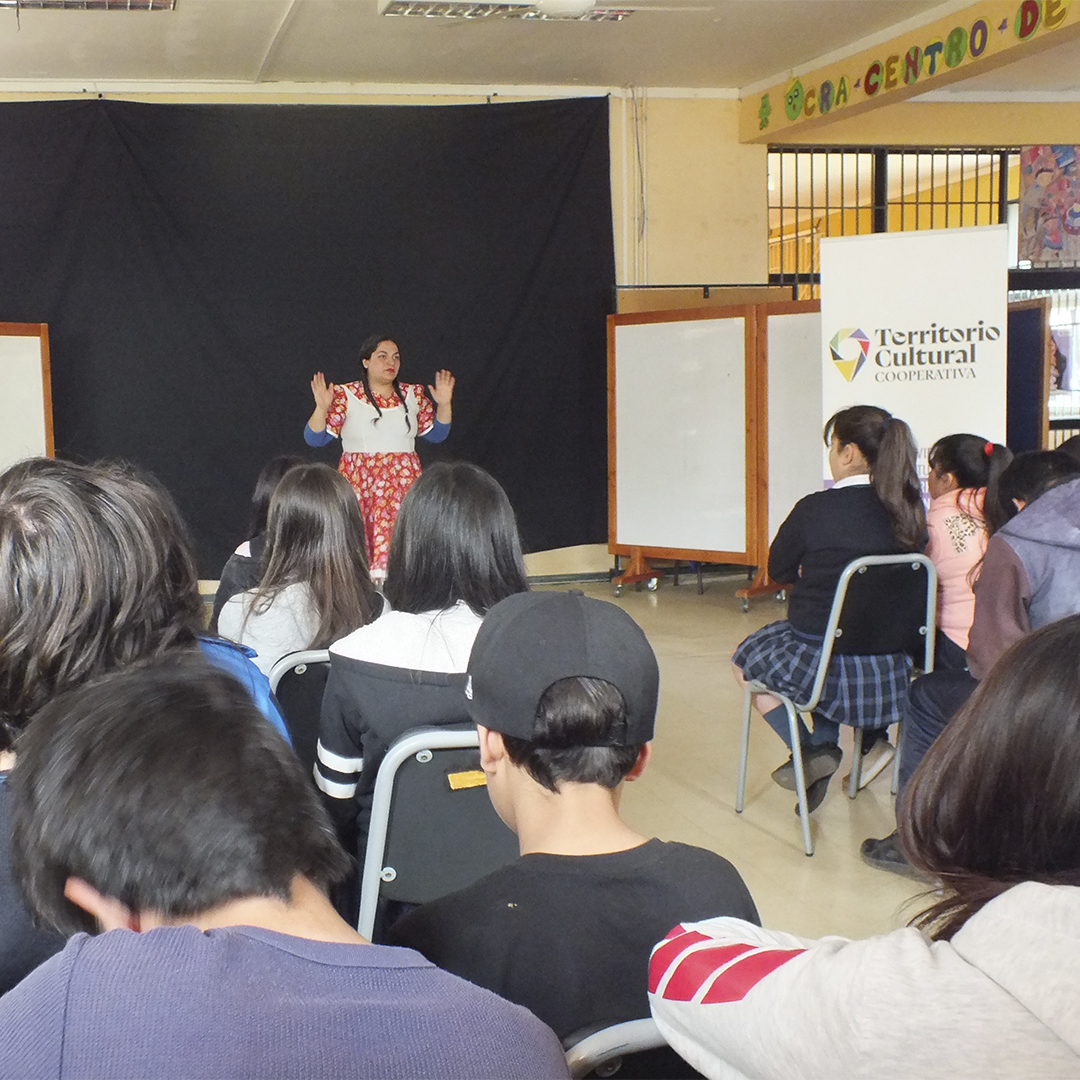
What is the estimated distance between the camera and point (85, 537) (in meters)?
1.18

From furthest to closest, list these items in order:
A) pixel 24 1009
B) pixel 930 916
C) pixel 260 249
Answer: pixel 260 249
pixel 930 916
pixel 24 1009

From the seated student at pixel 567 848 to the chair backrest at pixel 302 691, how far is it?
0.91m

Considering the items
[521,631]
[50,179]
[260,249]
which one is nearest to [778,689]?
[521,631]

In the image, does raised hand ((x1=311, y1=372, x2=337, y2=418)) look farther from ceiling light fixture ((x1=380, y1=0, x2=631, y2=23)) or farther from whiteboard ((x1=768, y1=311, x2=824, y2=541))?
Result: whiteboard ((x1=768, y1=311, x2=824, y2=541))

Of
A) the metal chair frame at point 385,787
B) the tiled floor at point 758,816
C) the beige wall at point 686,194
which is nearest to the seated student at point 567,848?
the metal chair frame at point 385,787

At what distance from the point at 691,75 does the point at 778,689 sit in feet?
14.2

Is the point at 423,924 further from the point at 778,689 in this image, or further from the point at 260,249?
the point at 260,249

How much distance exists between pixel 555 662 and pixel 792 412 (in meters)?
4.91

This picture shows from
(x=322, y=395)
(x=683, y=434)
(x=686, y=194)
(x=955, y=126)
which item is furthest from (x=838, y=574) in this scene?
(x=955, y=126)

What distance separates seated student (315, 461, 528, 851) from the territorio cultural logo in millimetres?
3004

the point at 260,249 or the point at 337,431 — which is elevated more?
the point at 260,249

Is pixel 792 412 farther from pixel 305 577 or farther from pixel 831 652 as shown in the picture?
pixel 305 577

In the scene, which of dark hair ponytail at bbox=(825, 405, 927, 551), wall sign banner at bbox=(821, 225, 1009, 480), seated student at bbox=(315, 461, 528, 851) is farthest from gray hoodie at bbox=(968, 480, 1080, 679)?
wall sign banner at bbox=(821, 225, 1009, 480)

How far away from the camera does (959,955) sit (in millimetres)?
625
